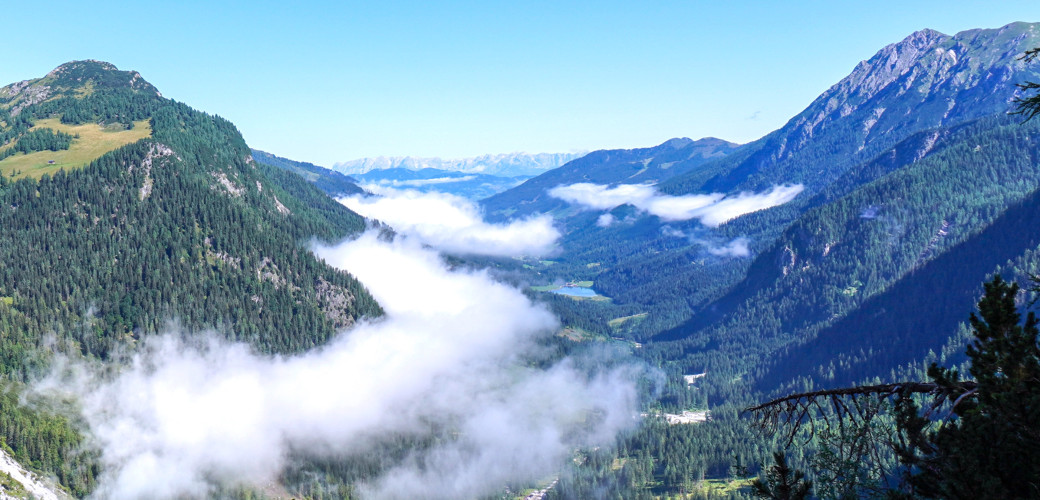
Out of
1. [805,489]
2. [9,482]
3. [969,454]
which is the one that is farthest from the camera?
[9,482]

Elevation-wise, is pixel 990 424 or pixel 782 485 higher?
pixel 990 424

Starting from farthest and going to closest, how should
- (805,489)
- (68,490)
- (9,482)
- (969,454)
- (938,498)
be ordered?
(68,490) → (9,482) → (805,489) → (938,498) → (969,454)

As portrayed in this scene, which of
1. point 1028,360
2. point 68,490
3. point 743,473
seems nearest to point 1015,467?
point 1028,360

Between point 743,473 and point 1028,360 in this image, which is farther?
point 743,473

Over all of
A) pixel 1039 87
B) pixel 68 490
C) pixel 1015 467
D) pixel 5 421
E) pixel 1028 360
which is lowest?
pixel 68 490

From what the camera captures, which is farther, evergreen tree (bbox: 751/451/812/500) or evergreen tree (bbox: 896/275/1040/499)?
evergreen tree (bbox: 751/451/812/500)

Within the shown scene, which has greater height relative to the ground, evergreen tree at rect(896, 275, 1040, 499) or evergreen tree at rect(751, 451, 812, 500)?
evergreen tree at rect(896, 275, 1040, 499)

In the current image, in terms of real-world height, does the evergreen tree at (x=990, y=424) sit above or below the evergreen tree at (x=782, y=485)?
above

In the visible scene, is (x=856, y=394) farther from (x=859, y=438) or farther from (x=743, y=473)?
(x=743, y=473)

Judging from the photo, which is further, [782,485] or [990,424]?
[782,485]

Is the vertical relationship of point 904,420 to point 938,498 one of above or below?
above

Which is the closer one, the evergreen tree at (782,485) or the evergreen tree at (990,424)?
the evergreen tree at (990,424)
